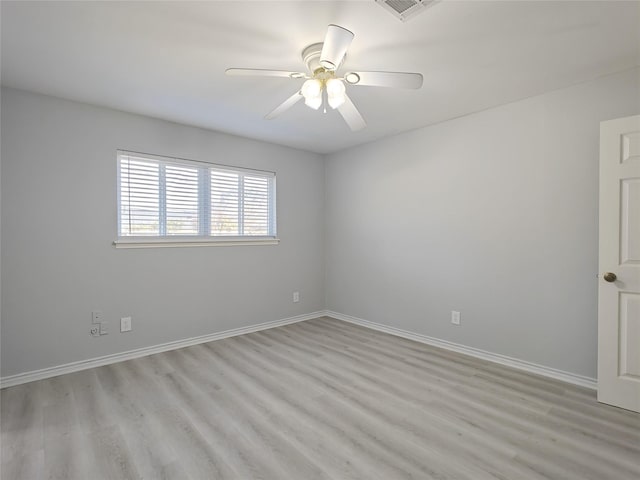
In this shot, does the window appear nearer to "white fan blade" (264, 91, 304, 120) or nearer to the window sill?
the window sill

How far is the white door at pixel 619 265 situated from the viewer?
2174 millimetres

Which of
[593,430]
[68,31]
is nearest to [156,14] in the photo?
[68,31]

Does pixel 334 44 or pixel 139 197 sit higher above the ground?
pixel 334 44

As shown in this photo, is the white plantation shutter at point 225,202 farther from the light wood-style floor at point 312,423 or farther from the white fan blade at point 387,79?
the white fan blade at point 387,79

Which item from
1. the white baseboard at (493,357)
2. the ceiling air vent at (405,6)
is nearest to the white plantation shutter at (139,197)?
the ceiling air vent at (405,6)

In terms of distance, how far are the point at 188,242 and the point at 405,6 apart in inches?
114

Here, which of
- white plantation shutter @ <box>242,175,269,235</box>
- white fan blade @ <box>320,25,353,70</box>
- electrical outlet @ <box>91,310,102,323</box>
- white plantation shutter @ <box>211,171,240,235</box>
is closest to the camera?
white fan blade @ <box>320,25,353,70</box>

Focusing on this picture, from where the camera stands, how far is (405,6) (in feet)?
5.51

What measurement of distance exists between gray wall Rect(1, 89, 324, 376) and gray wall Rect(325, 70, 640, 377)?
1654 millimetres

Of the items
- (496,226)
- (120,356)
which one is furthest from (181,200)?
(496,226)

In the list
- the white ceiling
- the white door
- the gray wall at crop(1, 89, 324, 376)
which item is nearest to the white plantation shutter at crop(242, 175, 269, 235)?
the gray wall at crop(1, 89, 324, 376)

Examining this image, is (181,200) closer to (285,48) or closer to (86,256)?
(86,256)

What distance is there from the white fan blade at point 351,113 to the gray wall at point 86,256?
1.96 meters

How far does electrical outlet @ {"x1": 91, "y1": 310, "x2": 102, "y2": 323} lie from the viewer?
2.94m
